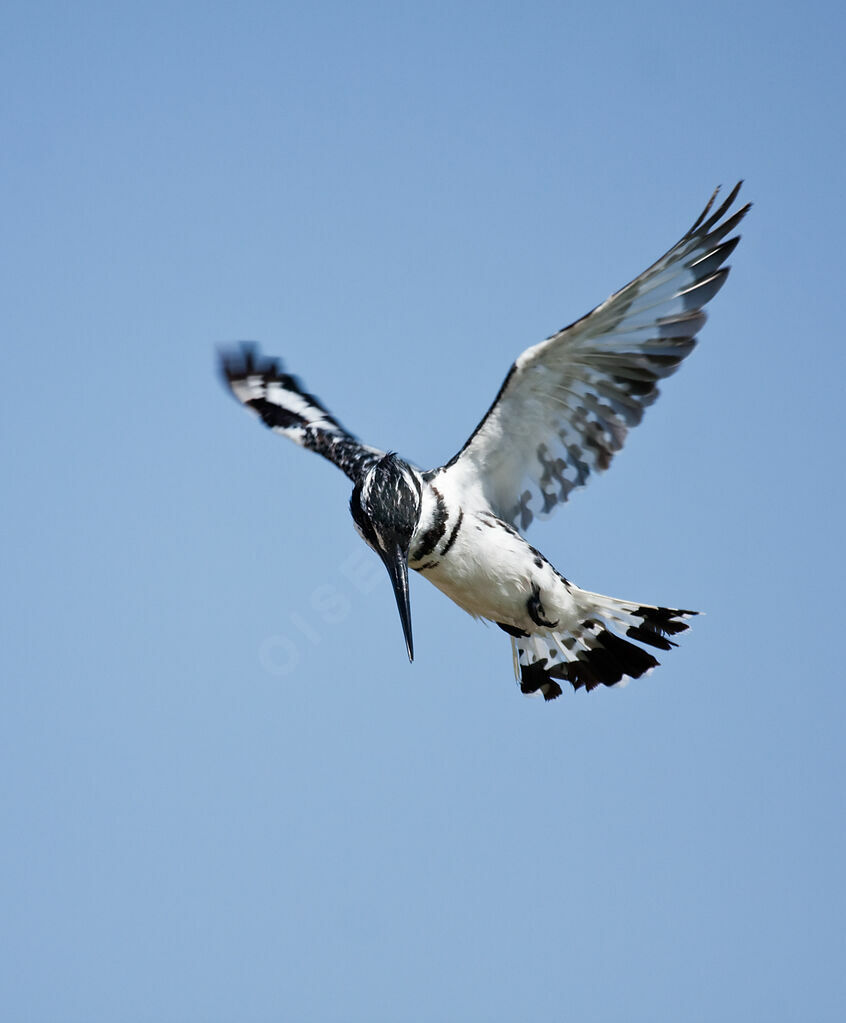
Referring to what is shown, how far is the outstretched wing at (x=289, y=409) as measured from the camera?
8.42 metres

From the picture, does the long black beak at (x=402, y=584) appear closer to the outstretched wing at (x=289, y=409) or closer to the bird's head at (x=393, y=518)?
the bird's head at (x=393, y=518)

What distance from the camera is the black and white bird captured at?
7.19m

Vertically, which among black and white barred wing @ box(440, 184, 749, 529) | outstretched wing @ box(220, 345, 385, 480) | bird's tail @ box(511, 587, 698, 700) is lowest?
bird's tail @ box(511, 587, 698, 700)

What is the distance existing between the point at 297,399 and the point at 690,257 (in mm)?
3906

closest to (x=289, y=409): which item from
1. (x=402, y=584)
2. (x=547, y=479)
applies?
(x=547, y=479)

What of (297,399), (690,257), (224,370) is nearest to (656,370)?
(690,257)

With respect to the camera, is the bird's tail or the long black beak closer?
the long black beak

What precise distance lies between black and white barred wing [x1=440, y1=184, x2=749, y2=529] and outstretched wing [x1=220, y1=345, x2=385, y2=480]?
861 mm

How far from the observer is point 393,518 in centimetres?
707

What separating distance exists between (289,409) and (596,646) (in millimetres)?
3199

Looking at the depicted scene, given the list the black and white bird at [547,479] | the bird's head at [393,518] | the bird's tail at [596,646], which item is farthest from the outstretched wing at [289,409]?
the bird's tail at [596,646]

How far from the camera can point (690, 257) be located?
721cm

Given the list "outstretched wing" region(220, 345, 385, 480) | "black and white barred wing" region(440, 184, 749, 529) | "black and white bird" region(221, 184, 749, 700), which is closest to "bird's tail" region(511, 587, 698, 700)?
"black and white bird" region(221, 184, 749, 700)

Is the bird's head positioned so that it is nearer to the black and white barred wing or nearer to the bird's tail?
the black and white barred wing
